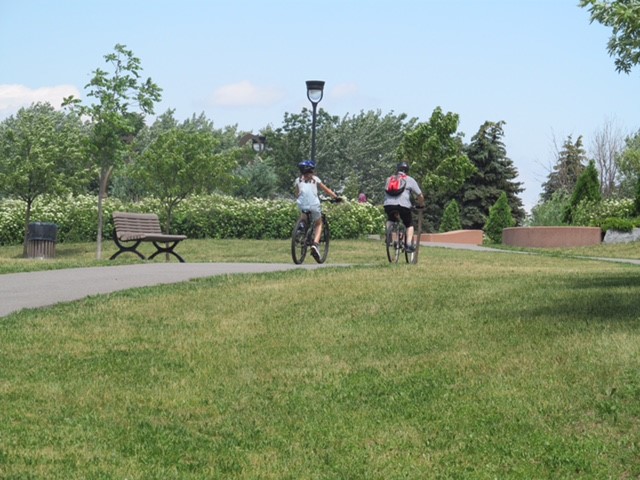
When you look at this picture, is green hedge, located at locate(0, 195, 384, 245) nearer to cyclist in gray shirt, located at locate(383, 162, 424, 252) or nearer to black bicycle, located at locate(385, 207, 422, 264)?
black bicycle, located at locate(385, 207, 422, 264)

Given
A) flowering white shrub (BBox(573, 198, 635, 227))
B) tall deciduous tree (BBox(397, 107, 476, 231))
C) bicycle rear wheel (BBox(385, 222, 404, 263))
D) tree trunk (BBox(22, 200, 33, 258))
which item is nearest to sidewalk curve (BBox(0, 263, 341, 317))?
bicycle rear wheel (BBox(385, 222, 404, 263))

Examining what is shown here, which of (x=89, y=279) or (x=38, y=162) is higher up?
(x=38, y=162)

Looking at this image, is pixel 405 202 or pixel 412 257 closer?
pixel 405 202

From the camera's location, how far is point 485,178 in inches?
2442

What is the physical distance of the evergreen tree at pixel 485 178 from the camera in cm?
6125

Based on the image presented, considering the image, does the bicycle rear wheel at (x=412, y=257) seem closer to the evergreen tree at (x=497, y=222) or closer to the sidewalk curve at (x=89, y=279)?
the sidewalk curve at (x=89, y=279)

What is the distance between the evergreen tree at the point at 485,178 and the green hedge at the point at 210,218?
2659 cm

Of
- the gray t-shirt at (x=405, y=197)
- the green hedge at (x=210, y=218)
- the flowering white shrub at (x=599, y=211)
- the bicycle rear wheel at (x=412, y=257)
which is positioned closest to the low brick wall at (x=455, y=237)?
the green hedge at (x=210, y=218)

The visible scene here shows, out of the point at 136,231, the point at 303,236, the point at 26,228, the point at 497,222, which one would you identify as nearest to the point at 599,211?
the point at 497,222

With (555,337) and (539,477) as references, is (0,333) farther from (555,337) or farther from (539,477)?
(539,477)

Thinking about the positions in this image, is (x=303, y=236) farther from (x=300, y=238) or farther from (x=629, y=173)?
(x=629, y=173)

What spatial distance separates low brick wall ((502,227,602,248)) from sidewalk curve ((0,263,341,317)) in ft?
55.7

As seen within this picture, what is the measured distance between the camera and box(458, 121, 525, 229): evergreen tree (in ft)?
201

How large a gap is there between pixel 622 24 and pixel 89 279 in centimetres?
781
